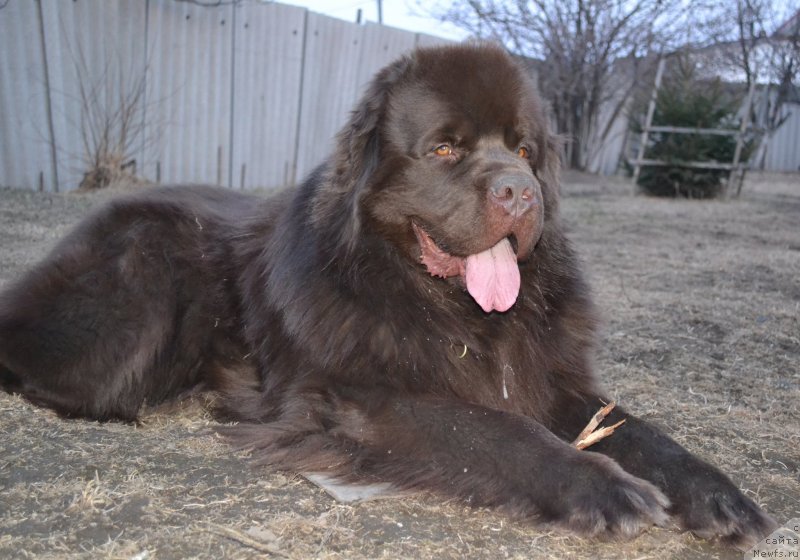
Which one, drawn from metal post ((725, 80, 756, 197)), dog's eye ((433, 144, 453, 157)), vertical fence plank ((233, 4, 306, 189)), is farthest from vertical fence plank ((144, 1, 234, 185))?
metal post ((725, 80, 756, 197))

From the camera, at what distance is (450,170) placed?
285cm

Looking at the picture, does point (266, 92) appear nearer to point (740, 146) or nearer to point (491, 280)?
point (740, 146)

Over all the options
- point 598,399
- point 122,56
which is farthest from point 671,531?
point 122,56

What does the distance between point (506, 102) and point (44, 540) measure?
6.92ft

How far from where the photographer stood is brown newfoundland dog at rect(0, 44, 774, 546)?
2.44m

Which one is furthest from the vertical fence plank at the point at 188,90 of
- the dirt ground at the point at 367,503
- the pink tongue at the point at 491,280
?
the pink tongue at the point at 491,280

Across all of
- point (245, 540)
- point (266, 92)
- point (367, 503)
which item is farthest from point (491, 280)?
point (266, 92)

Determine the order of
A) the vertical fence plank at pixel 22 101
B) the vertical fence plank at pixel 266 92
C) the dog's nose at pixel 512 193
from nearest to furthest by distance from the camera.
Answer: the dog's nose at pixel 512 193
the vertical fence plank at pixel 22 101
the vertical fence plank at pixel 266 92

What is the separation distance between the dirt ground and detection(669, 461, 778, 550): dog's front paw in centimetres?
5

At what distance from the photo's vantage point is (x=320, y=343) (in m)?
2.82

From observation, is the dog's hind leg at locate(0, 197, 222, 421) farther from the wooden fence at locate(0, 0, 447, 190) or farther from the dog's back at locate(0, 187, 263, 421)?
the wooden fence at locate(0, 0, 447, 190)

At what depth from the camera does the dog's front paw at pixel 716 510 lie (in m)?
2.27

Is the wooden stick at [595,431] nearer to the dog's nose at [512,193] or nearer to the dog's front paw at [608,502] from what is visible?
the dog's front paw at [608,502]

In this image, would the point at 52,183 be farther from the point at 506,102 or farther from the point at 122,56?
the point at 506,102
